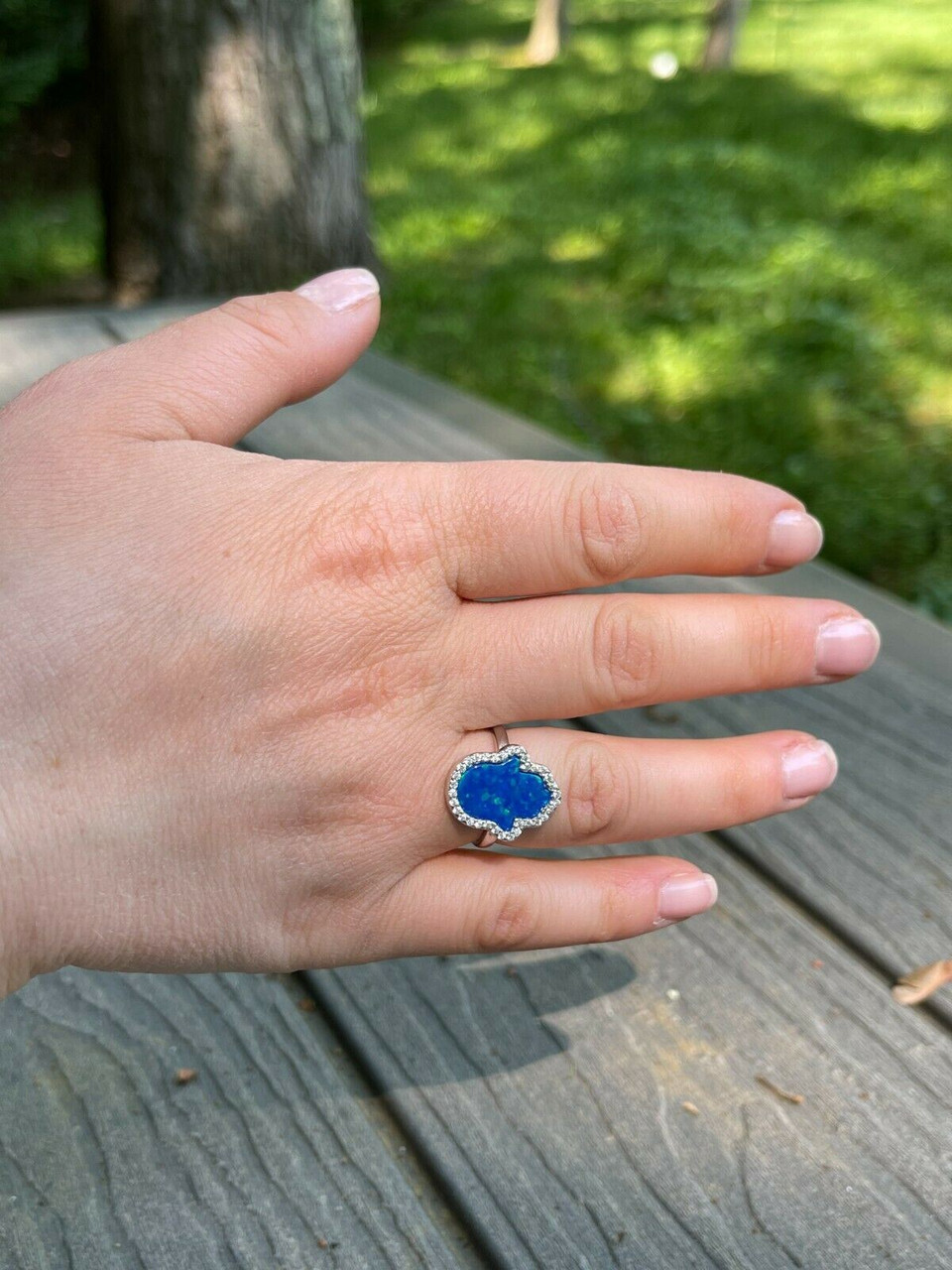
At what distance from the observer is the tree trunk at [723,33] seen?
761 cm

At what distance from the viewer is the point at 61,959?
0.84 meters

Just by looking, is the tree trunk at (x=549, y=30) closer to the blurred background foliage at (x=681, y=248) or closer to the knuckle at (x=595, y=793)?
the blurred background foliage at (x=681, y=248)

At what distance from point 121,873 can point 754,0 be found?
42.3 feet

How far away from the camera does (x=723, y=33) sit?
7.68 metres

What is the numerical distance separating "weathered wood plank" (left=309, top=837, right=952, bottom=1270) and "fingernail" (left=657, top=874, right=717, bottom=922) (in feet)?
0.17

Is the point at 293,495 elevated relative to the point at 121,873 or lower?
elevated

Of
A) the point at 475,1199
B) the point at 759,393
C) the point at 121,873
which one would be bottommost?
the point at 759,393

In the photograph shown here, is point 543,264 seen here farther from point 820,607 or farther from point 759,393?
point 820,607

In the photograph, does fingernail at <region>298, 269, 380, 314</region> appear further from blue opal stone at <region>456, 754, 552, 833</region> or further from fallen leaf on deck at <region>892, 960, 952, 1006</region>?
fallen leaf on deck at <region>892, 960, 952, 1006</region>

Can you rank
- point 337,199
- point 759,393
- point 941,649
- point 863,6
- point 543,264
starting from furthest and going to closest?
1. point 863,6
2. point 543,264
3. point 337,199
4. point 759,393
5. point 941,649

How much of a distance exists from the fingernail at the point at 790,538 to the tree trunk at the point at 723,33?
776cm

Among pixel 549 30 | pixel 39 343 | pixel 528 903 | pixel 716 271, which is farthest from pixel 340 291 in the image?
pixel 549 30

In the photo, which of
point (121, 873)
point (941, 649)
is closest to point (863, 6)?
point (941, 649)

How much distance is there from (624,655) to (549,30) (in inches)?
408
